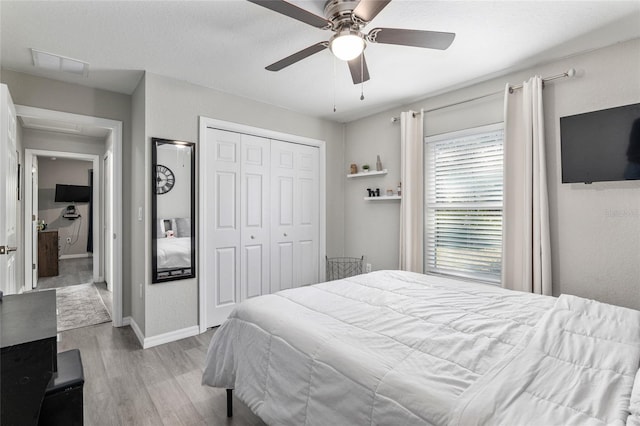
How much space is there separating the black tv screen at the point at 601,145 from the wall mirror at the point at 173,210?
342 cm

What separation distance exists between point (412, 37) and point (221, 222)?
2.59 m

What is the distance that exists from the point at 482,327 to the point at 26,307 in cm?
206

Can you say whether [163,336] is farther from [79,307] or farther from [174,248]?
[79,307]

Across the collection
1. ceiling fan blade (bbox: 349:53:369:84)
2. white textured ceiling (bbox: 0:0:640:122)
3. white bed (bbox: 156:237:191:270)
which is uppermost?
white textured ceiling (bbox: 0:0:640:122)

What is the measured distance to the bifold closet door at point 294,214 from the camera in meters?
3.94

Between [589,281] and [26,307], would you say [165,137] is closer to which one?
[26,307]

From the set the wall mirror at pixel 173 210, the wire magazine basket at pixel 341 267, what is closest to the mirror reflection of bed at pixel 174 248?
the wall mirror at pixel 173 210

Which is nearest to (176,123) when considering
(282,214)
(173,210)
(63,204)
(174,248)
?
(173,210)

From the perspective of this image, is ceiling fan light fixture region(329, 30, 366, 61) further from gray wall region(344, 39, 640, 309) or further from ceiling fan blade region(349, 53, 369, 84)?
gray wall region(344, 39, 640, 309)

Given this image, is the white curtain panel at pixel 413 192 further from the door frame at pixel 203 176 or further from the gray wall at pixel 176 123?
the gray wall at pixel 176 123

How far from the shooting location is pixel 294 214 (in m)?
4.13

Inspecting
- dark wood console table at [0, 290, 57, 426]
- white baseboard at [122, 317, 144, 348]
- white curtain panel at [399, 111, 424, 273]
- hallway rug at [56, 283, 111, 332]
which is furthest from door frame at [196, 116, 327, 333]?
dark wood console table at [0, 290, 57, 426]

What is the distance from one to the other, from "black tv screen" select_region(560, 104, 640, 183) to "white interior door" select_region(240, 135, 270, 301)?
3.00 m

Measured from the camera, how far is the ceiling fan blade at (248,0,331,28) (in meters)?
1.43
